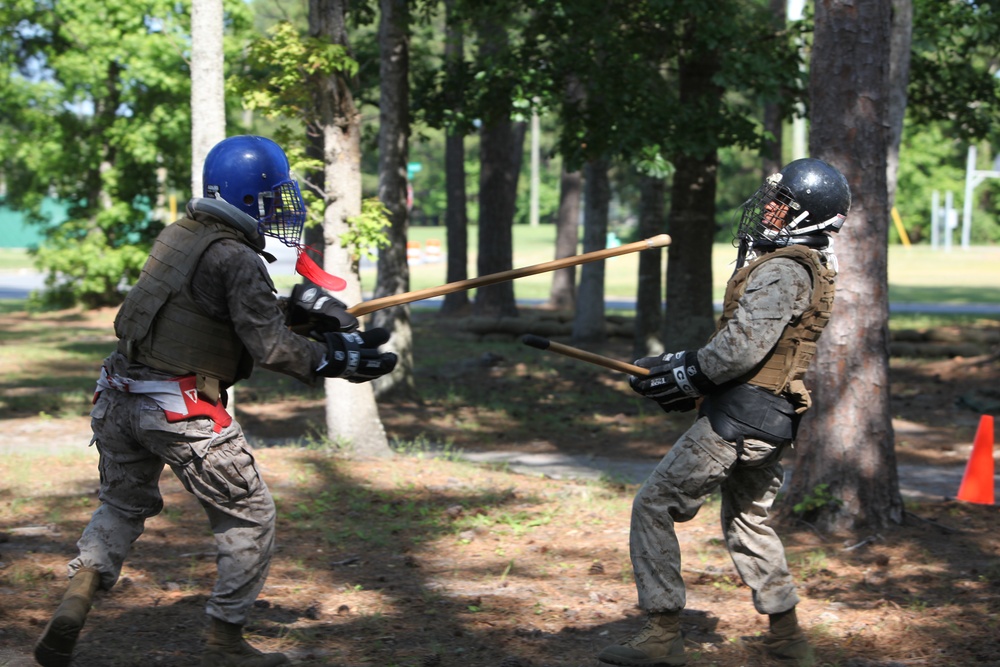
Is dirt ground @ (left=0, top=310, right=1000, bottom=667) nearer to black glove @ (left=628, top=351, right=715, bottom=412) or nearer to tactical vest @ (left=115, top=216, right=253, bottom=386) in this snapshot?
black glove @ (left=628, top=351, right=715, bottom=412)

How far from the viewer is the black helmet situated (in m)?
4.33

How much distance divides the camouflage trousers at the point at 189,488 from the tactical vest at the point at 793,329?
203 centimetres

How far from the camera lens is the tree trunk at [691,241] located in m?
12.4

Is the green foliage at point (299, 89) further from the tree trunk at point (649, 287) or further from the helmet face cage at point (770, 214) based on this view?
the tree trunk at point (649, 287)

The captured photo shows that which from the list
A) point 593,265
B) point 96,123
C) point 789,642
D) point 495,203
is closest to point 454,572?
point 789,642

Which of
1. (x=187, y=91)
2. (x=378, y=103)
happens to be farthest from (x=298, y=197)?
(x=187, y=91)

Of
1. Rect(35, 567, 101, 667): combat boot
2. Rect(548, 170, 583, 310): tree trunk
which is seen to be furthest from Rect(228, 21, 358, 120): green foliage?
Rect(548, 170, 583, 310): tree trunk

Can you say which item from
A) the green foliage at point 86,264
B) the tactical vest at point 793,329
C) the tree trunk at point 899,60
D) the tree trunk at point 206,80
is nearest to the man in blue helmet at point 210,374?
the tactical vest at point 793,329

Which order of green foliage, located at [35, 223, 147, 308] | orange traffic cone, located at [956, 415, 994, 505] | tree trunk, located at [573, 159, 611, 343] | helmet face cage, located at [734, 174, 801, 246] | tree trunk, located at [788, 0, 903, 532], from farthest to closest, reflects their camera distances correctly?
1. green foliage, located at [35, 223, 147, 308]
2. tree trunk, located at [573, 159, 611, 343]
3. orange traffic cone, located at [956, 415, 994, 505]
4. tree trunk, located at [788, 0, 903, 532]
5. helmet face cage, located at [734, 174, 801, 246]

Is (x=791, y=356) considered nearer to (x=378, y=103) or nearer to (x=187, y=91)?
(x=378, y=103)

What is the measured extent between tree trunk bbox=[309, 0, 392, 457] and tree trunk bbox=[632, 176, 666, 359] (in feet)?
22.3

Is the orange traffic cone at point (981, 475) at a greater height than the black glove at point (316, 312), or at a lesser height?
lesser

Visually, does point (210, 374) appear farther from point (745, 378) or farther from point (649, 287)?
Answer: point (649, 287)

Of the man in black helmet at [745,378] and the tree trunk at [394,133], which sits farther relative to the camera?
the tree trunk at [394,133]
